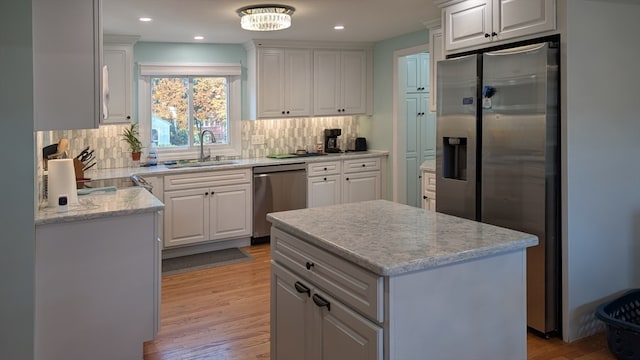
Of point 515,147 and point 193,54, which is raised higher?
point 193,54

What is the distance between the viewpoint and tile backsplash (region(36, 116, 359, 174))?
17.2 feet

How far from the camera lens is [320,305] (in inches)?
81.6

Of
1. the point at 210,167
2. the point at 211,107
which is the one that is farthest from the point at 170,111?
the point at 210,167

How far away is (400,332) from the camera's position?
1756 mm

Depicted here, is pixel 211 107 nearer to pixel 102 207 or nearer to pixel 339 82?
pixel 339 82

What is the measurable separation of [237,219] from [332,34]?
88.8 inches

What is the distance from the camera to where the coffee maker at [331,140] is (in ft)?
20.8

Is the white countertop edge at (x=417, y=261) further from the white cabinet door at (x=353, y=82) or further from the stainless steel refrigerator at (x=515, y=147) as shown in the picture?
the white cabinet door at (x=353, y=82)

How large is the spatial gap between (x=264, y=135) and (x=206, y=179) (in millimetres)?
1198

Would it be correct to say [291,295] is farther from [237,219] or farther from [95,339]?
[237,219]

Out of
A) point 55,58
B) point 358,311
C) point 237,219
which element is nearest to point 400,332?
point 358,311

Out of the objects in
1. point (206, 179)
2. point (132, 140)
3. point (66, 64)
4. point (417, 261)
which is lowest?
point (417, 261)

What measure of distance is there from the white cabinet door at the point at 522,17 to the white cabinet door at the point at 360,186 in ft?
9.85

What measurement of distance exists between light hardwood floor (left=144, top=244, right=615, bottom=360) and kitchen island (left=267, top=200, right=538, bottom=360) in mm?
927
